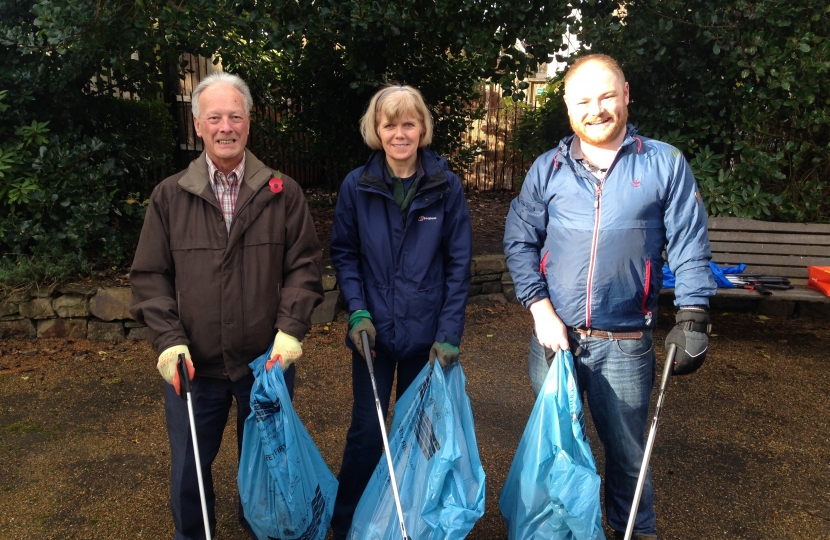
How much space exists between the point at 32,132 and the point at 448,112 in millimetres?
3869

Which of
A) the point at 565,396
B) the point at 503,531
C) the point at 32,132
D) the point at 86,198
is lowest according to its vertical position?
the point at 503,531

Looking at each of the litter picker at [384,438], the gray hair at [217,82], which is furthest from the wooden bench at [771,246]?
the gray hair at [217,82]

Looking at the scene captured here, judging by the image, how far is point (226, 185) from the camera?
2576 millimetres

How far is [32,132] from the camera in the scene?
206 inches

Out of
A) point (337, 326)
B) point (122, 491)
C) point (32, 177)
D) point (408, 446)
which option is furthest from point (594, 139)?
point (32, 177)

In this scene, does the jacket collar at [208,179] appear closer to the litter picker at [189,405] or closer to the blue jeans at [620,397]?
the litter picker at [189,405]

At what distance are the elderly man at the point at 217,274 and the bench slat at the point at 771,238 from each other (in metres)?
4.12

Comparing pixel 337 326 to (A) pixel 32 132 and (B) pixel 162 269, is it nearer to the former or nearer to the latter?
(A) pixel 32 132

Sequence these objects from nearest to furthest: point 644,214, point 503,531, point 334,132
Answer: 1. point 644,214
2. point 503,531
3. point 334,132

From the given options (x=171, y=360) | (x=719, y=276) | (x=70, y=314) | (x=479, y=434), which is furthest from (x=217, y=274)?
(x=719, y=276)

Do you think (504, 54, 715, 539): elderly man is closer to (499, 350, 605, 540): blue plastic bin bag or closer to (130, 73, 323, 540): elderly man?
(499, 350, 605, 540): blue plastic bin bag

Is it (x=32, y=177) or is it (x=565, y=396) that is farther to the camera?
(x=32, y=177)

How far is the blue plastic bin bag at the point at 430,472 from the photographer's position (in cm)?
246

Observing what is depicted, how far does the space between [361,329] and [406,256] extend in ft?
1.07
